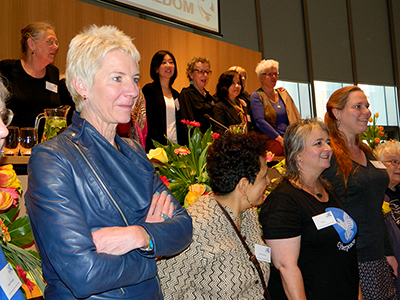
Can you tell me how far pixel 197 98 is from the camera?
4176 millimetres

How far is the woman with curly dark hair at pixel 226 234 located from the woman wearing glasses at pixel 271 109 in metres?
1.92

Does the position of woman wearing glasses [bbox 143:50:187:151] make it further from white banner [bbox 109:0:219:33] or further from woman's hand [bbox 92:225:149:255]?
woman's hand [bbox 92:225:149:255]

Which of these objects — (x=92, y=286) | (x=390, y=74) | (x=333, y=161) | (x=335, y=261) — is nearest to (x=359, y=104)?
(x=333, y=161)

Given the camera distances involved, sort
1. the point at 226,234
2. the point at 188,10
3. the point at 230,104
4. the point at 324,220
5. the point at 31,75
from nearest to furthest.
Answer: the point at 226,234, the point at 324,220, the point at 31,75, the point at 230,104, the point at 188,10

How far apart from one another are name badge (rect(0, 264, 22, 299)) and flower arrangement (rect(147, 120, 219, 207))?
116 cm

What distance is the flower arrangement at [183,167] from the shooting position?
2322 millimetres

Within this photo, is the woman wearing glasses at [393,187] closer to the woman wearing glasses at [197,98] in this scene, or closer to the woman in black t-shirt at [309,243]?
the woman in black t-shirt at [309,243]

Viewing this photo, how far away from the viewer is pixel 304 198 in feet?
7.09

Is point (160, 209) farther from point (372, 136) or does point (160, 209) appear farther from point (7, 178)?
point (372, 136)

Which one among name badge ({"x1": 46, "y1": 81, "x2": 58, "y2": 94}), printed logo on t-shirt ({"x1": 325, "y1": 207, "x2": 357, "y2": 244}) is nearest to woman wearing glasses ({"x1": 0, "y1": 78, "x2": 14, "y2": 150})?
printed logo on t-shirt ({"x1": 325, "y1": 207, "x2": 357, "y2": 244})

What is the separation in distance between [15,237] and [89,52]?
859 mm

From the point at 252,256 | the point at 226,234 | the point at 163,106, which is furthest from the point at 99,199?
the point at 163,106

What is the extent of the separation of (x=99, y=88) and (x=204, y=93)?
10.3 ft

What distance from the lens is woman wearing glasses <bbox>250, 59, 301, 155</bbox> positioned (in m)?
4.01
